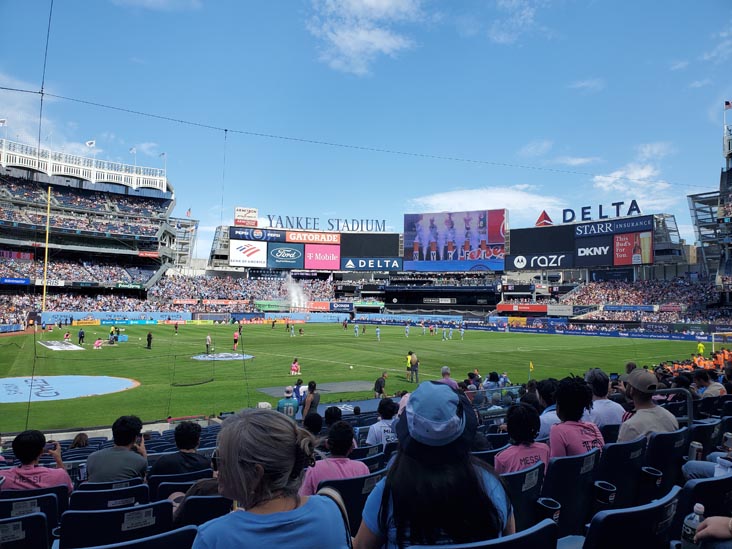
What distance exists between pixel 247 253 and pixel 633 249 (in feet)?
250

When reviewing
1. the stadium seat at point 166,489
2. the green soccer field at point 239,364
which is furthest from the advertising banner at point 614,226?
the stadium seat at point 166,489

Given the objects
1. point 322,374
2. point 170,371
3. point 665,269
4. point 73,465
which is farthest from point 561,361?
point 665,269

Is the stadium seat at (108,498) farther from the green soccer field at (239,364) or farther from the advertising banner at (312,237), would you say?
the advertising banner at (312,237)

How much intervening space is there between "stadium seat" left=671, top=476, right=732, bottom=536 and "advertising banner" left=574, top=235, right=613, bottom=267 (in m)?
91.5

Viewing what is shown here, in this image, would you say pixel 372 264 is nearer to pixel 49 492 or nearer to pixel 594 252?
pixel 594 252

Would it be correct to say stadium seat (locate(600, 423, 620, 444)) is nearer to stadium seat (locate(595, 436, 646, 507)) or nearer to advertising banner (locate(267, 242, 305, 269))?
stadium seat (locate(595, 436, 646, 507))

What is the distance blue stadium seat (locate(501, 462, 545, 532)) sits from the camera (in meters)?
3.83

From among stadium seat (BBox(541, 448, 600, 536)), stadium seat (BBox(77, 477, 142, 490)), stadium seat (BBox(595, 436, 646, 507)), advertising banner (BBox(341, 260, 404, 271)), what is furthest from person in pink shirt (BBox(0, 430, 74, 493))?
advertising banner (BBox(341, 260, 404, 271))

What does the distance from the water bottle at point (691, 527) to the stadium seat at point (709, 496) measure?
6.4 inches

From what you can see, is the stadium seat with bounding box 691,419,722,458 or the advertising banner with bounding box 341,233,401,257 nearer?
the stadium seat with bounding box 691,419,722,458

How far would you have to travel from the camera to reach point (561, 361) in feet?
115

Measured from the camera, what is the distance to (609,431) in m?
6.58

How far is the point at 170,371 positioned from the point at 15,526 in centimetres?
2706

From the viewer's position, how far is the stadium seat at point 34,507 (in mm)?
4500
